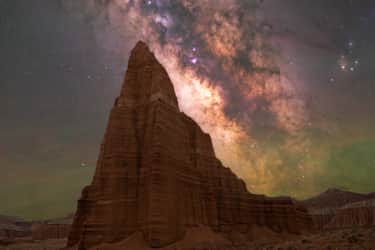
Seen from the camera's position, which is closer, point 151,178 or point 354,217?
point 151,178

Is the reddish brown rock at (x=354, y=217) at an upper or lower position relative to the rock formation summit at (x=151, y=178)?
lower

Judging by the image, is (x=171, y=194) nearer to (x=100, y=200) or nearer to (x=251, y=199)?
(x=100, y=200)

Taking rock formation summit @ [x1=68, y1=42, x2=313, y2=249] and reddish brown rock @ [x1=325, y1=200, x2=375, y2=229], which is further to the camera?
reddish brown rock @ [x1=325, y1=200, x2=375, y2=229]

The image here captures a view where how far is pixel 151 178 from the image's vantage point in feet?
156

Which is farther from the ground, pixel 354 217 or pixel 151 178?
pixel 151 178

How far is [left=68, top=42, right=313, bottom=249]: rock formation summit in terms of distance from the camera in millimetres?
46469

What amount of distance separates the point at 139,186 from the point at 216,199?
61.9ft

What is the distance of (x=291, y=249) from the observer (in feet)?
113

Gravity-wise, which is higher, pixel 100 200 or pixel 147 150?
pixel 147 150

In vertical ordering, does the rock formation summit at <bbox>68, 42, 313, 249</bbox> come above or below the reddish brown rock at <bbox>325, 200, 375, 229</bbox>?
above

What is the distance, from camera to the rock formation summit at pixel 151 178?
1829 inches

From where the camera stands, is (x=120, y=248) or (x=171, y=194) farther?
(x=171, y=194)

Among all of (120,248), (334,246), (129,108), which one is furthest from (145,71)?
(334,246)

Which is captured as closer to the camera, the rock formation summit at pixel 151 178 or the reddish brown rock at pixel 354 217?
the rock formation summit at pixel 151 178
